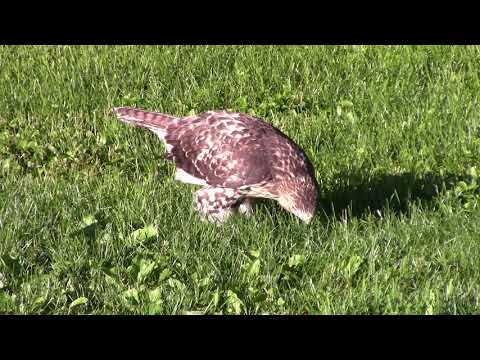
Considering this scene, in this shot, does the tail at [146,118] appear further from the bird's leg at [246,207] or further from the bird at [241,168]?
the bird's leg at [246,207]

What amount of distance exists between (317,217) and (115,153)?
2.53m

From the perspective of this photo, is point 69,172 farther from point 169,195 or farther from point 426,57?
point 426,57

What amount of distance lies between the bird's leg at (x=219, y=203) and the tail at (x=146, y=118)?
3.50 ft

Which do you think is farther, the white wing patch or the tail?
the tail

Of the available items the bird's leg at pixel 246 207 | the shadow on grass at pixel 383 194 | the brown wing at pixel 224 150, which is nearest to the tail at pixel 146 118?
the brown wing at pixel 224 150

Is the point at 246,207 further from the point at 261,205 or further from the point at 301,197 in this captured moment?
the point at 301,197

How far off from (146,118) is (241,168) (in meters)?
1.46

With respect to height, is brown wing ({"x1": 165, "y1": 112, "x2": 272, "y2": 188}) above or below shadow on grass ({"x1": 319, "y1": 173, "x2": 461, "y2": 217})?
above

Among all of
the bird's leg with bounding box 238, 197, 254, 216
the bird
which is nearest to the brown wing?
the bird

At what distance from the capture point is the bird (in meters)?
6.70

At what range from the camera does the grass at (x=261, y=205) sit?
19.4ft

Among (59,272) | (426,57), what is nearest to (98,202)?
(59,272)

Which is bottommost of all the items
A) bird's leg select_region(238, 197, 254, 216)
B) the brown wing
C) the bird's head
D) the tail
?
bird's leg select_region(238, 197, 254, 216)

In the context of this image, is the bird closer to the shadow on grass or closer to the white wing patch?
the white wing patch
